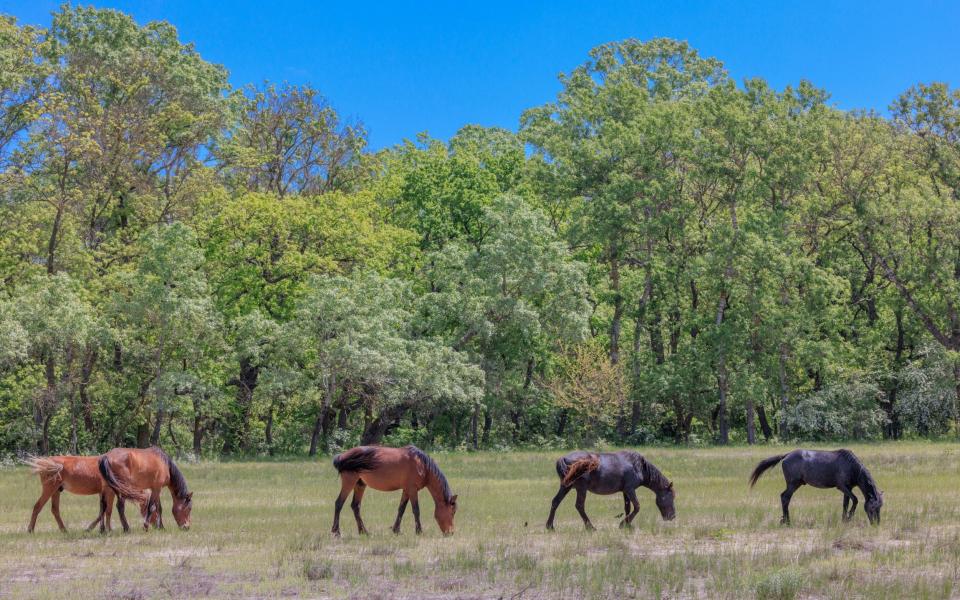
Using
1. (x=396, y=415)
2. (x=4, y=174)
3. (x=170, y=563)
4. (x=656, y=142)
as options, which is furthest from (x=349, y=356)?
(x=170, y=563)

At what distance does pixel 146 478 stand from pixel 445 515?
5.36 meters

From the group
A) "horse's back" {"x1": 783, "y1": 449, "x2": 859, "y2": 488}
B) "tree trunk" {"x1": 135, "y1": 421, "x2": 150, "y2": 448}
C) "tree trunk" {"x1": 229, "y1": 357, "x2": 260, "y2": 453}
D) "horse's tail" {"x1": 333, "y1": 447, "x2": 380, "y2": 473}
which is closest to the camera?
"horse's tail" {"x1": 333, "y1": 447, "x2": 380, "y2": 473}

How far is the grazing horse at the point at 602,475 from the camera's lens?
17.9 m

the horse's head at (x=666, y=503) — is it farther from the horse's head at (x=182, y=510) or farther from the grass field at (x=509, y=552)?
the horse's head at (x=182, y=510)

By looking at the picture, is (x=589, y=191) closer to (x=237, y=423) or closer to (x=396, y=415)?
(x=396, y=415)

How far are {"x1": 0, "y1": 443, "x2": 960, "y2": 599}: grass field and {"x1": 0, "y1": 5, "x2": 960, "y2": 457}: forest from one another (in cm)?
1931

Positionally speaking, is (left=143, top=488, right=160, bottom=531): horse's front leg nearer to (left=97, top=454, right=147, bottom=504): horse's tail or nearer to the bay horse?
(left=97, top=454, right=147, bottom=504): horse's tail

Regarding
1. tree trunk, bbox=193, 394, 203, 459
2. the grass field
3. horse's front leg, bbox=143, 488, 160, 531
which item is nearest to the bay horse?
the grass field

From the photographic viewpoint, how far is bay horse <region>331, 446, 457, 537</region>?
695 inches

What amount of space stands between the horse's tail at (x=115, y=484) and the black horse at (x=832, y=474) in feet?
34.9

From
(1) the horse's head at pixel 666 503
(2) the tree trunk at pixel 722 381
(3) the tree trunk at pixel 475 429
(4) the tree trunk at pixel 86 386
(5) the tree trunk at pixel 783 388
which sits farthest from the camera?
(2) the tree trunk at pixel 722 381

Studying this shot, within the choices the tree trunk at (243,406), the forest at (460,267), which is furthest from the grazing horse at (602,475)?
the tree trunk at (243,406)

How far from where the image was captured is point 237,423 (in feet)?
165

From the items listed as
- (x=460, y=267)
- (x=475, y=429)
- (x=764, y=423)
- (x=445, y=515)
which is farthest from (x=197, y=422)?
(x=445, y=515)
